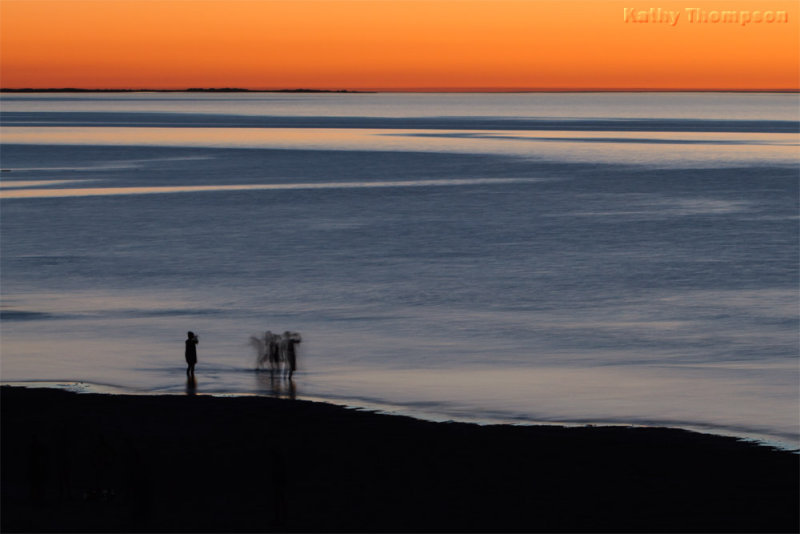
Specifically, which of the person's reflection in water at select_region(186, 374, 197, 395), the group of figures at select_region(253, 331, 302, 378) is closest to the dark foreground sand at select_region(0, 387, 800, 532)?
the person's reflection in water at select_region(186, 374, 197, 395)

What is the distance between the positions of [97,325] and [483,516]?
16.2m

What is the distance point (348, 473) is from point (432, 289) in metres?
18.8

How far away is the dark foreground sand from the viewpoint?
48.9ft

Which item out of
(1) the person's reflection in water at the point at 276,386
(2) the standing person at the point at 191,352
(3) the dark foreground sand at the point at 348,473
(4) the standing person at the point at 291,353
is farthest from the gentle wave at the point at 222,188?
(3) the dark foreground sand at the point at 348,473

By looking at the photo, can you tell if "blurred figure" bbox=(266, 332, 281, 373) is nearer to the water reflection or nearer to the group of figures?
the group of figures

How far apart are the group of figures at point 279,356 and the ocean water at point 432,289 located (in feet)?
1.18

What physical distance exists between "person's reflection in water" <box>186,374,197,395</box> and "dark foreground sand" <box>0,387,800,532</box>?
0.96m

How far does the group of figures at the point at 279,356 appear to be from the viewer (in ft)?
79.6

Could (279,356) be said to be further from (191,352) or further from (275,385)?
(191,352)

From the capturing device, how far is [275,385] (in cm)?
2336

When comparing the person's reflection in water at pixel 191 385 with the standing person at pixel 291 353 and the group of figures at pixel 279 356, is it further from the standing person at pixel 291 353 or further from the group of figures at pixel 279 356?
the standing person at pixel 291 353

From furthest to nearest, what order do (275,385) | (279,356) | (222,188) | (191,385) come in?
1. (222,188)
2. (279,356)
3. (275,385)
4. (191,385)

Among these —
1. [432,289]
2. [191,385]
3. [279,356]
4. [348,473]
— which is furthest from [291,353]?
[432,289]

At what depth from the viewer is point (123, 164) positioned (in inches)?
3890
